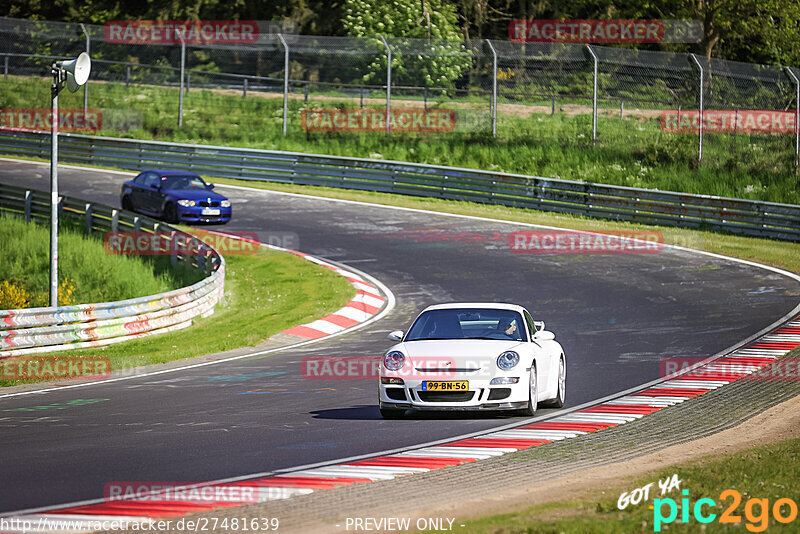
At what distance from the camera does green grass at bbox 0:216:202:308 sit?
2292 centimetres

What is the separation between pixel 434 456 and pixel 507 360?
1841 millimetres

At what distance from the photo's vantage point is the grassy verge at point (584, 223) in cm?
2580

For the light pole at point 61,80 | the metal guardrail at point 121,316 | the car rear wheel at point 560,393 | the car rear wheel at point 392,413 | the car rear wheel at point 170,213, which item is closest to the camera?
the car rear wheel at point 392,413

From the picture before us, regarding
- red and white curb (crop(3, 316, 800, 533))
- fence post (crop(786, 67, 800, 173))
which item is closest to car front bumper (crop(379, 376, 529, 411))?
red and white curb (crop(3, 316, 800, 533))

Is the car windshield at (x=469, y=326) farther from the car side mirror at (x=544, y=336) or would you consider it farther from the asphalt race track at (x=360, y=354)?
the asphalt race track at (x=360, y=354)

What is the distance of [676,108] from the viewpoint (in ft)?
111

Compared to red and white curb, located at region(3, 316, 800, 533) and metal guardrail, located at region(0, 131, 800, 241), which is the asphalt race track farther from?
metal guardrail, located at region(0, 131, 800, 241)

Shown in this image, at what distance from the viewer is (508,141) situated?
37.3 meters

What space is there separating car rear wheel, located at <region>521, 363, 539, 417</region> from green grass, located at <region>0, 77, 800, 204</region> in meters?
21.4

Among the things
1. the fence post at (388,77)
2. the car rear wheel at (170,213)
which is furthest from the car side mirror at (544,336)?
the fence post at (388,77)

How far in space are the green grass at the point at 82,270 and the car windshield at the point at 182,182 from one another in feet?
13.0

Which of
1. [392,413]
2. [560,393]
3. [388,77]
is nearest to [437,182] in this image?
[388,77]

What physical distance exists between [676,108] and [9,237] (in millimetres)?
19661

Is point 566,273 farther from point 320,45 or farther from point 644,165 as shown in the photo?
point 320,45
